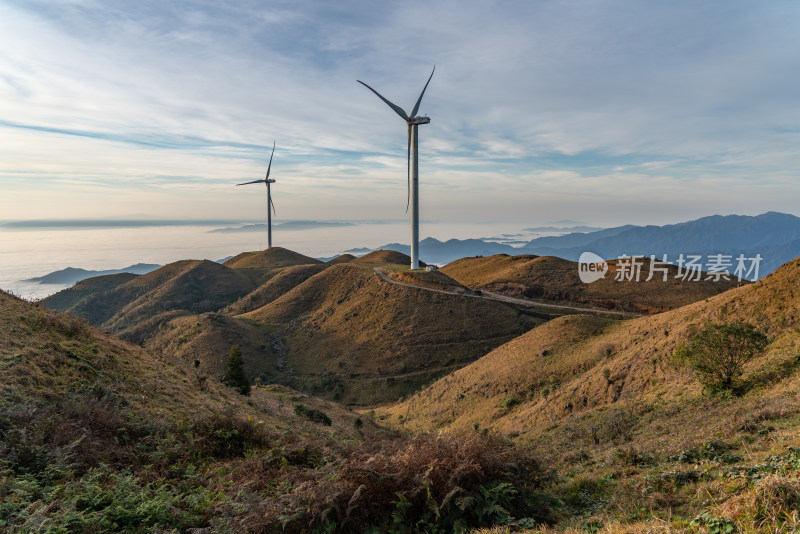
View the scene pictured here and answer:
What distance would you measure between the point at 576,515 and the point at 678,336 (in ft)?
78.7

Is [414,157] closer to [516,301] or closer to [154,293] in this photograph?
[516,301]

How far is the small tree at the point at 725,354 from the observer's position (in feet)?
60.3

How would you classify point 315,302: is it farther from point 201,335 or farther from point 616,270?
point 616,270

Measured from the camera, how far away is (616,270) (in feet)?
253

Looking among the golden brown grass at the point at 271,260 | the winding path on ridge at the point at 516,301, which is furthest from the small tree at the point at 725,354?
the golden brown grass at the point at 271,260

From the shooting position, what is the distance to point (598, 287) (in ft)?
235

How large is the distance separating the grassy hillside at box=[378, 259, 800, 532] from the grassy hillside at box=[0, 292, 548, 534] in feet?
6.93

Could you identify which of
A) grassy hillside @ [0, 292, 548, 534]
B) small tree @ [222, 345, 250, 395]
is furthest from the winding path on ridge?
grassy hillside @ [0, 292, 548, 534]

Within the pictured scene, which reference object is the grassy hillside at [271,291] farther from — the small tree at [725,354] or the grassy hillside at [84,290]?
the small tree at [725,354]

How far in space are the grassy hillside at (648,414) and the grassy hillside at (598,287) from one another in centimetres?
2616

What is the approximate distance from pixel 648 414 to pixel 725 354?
14.6 feet

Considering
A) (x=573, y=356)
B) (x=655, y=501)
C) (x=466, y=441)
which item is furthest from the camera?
(x=573, y=356)

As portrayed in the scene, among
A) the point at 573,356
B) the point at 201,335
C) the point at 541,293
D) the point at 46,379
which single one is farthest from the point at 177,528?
the point at 541,293

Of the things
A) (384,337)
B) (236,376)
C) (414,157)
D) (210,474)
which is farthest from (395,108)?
(210,474)
